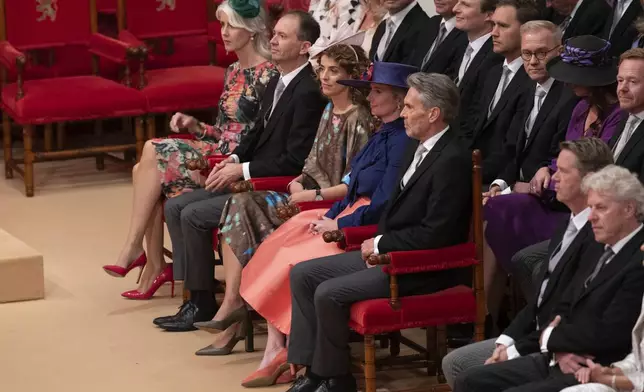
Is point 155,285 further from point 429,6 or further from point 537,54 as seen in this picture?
point 429,6

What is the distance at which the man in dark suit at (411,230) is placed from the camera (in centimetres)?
508

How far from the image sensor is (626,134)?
5.06 m

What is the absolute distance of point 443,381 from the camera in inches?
218

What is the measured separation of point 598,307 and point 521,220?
4.24 ft

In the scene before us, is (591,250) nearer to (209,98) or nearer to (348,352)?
(348,352)

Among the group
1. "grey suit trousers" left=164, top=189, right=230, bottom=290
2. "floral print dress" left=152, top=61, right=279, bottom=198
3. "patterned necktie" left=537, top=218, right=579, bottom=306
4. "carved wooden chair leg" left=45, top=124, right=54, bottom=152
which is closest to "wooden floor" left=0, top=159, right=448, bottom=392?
"grey suit trousers" left=164, top=189, right=230, bottom=290

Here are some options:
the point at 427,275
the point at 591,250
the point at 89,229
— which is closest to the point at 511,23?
the point at 427,275

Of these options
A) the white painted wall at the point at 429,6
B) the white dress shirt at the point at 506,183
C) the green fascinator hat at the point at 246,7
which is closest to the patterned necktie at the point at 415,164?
the white dress shirt at the point at 506,183

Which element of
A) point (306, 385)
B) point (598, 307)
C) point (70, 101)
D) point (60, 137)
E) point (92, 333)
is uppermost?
point (598, 307)

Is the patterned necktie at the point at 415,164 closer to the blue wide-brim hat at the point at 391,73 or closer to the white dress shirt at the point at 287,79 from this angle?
the blue wide-brim hat at the point at 391,73

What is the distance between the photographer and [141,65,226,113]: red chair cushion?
8.96 meters

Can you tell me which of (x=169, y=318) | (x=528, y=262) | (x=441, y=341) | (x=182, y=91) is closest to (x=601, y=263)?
(x=528, y=262)

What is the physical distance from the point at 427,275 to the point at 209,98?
4229 millimetres

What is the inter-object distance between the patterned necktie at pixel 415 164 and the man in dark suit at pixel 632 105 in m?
0.72
